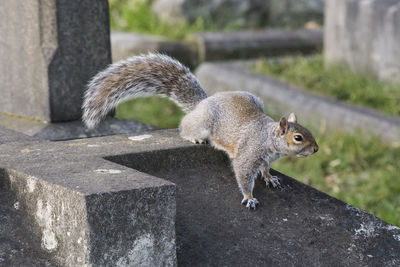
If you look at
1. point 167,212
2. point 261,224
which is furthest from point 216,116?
point 167,212

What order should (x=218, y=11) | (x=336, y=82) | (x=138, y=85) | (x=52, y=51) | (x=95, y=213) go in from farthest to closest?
(x=218, y=11), (x=336, y=82), (x=52, y=51), (x=138, y=85), (x=95, y=213)

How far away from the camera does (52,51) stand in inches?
150

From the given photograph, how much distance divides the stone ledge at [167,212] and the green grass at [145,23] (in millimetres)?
5303

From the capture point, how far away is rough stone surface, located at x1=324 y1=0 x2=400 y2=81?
6555mm

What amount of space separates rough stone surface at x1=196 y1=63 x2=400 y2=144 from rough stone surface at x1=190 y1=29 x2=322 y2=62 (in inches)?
18.9

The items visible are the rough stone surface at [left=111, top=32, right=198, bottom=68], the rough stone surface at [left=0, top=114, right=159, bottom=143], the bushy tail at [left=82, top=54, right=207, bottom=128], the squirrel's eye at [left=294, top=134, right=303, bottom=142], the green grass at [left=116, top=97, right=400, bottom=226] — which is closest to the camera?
the squirrel's eye at [left=294, top=134, right=303, bottom=142]

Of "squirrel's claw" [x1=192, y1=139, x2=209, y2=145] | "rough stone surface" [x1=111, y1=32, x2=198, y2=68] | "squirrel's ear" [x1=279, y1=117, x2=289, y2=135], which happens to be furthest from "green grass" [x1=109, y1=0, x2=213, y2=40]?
"squirrel's ear" [x1=279, y1=117, x2=289, y2=135]

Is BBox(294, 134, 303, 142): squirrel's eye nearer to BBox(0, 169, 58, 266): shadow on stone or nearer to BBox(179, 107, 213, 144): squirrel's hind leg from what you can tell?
BBox(179, 107, 213, 144): squirrel's hind leg

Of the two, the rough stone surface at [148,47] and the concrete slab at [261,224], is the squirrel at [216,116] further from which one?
the rough stone surface at [148,47]

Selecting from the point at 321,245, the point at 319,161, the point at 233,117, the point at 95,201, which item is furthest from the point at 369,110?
the point at 95,201

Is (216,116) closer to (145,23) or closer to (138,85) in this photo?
(138,85)

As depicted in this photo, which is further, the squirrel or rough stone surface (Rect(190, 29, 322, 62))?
rough stone surface (Rect(190, 29, 322, 62))

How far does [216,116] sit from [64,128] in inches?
39.9

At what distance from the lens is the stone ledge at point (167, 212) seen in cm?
222
